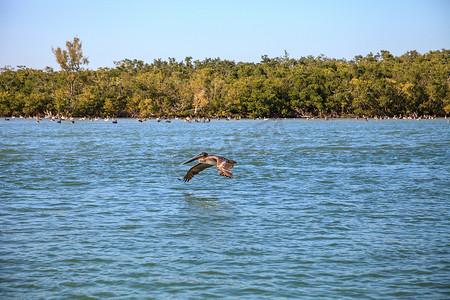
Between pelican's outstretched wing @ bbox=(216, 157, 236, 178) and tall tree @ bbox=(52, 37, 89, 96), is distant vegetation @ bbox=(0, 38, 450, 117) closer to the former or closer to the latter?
tall tree @ bbox=(52, 37, 89, 96)

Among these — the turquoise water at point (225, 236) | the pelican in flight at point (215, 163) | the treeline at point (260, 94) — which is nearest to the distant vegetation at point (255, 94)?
the treeline at point (260, 94)

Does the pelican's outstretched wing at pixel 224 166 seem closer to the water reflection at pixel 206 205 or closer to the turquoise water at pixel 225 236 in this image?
the turquoise water at pixel 225 236

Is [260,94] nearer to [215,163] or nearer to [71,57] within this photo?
[71,57]

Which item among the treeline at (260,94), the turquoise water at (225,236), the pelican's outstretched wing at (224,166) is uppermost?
the treeline at (260,94)

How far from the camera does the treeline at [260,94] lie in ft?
500

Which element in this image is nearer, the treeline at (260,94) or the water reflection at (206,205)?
the water reflection at (206,205)

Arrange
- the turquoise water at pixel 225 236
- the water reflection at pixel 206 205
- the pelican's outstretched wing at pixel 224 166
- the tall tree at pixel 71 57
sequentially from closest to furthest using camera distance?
the turquoise water at pixel 225 236, the pelican's outstretched wing at pixel 224 166, the water reflection at pixel 206 205, the tall tree at pixel 71 57

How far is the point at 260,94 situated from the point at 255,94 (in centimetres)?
167

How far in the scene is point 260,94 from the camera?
15638cm

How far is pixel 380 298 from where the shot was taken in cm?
1081

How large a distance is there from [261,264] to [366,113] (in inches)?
5978

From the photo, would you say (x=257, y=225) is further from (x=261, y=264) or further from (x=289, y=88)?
(x=289, y=88)

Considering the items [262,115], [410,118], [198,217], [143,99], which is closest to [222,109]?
[262,115]

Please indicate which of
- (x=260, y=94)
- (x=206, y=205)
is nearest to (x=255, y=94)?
(x=260, y=94)
